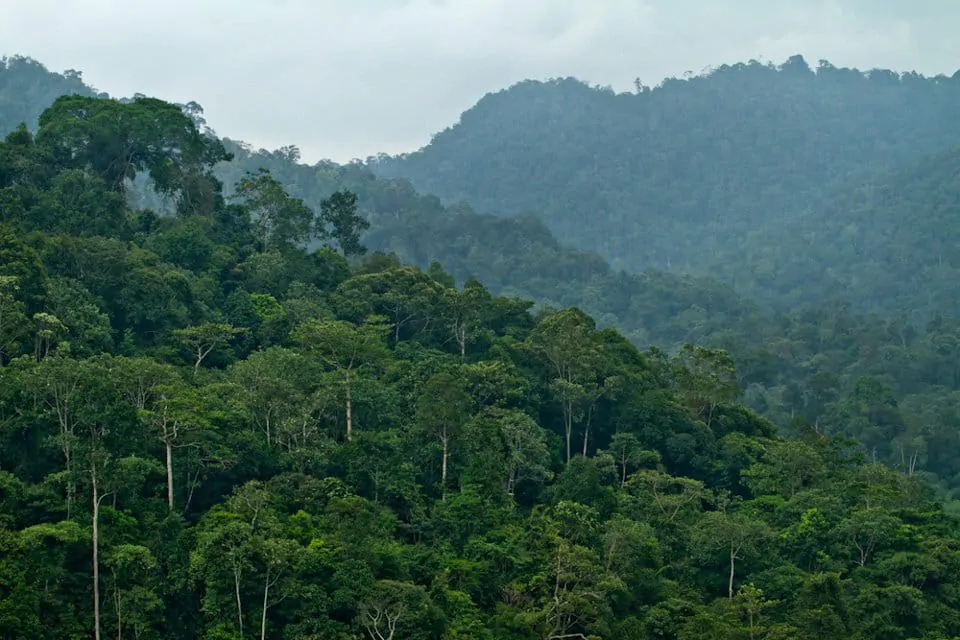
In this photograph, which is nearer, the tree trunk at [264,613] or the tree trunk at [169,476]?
the tree trunk at [264,613]

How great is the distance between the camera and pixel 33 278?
1115 inches

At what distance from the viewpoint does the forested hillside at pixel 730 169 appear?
301 feet

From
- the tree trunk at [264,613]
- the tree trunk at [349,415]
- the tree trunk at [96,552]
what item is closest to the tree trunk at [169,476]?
the tree trunk at [96,552]

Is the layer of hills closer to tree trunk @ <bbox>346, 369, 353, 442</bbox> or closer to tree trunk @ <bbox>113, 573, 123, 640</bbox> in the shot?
tree trunk @ <bbox>346, 369, 353, 442</bbox>

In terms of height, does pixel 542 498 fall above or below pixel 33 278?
below

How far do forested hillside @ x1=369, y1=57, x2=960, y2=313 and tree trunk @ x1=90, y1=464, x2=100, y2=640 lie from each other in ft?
227

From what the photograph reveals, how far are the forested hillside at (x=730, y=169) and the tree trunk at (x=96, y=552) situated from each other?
69061 millimetres

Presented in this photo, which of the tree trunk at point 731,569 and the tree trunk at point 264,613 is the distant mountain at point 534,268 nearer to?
the tree trunk at point 731,569

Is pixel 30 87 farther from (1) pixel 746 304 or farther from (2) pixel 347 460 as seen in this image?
(2) pixel 347 460

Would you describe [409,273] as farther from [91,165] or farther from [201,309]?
[91,165]

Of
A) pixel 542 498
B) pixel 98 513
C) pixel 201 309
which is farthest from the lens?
pixel 201 309

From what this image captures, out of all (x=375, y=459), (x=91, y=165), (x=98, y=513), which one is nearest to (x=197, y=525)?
(x=98, y=513)

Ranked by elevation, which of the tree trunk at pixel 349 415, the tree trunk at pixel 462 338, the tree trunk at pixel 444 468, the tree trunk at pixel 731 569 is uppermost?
the tree trunk at pixel 462 338

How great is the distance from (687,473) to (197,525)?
1514 centimetres
